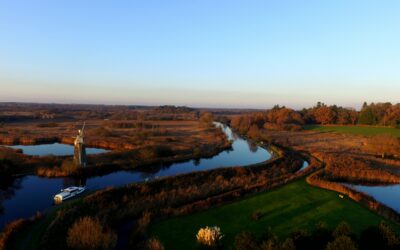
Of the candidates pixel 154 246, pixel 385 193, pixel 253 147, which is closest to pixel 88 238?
pixel 154 246

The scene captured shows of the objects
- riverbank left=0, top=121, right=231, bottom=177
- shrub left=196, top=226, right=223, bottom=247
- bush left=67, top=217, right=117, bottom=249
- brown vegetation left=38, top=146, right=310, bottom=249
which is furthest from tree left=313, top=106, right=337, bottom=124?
bush left=67, top=217, right=117, bottom=249

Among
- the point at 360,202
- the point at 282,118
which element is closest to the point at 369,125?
the point at 282,118

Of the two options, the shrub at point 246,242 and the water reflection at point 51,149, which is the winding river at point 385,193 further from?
the water reflection at point 51,149

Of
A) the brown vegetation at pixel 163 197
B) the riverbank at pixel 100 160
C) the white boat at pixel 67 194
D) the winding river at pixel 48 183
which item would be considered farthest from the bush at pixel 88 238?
the riverbank at pixel 100 160

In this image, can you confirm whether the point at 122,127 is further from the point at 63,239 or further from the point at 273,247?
the point at 273,247

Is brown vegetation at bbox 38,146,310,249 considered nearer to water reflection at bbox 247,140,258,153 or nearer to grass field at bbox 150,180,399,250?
grass field at bbox 150,180,399,250
